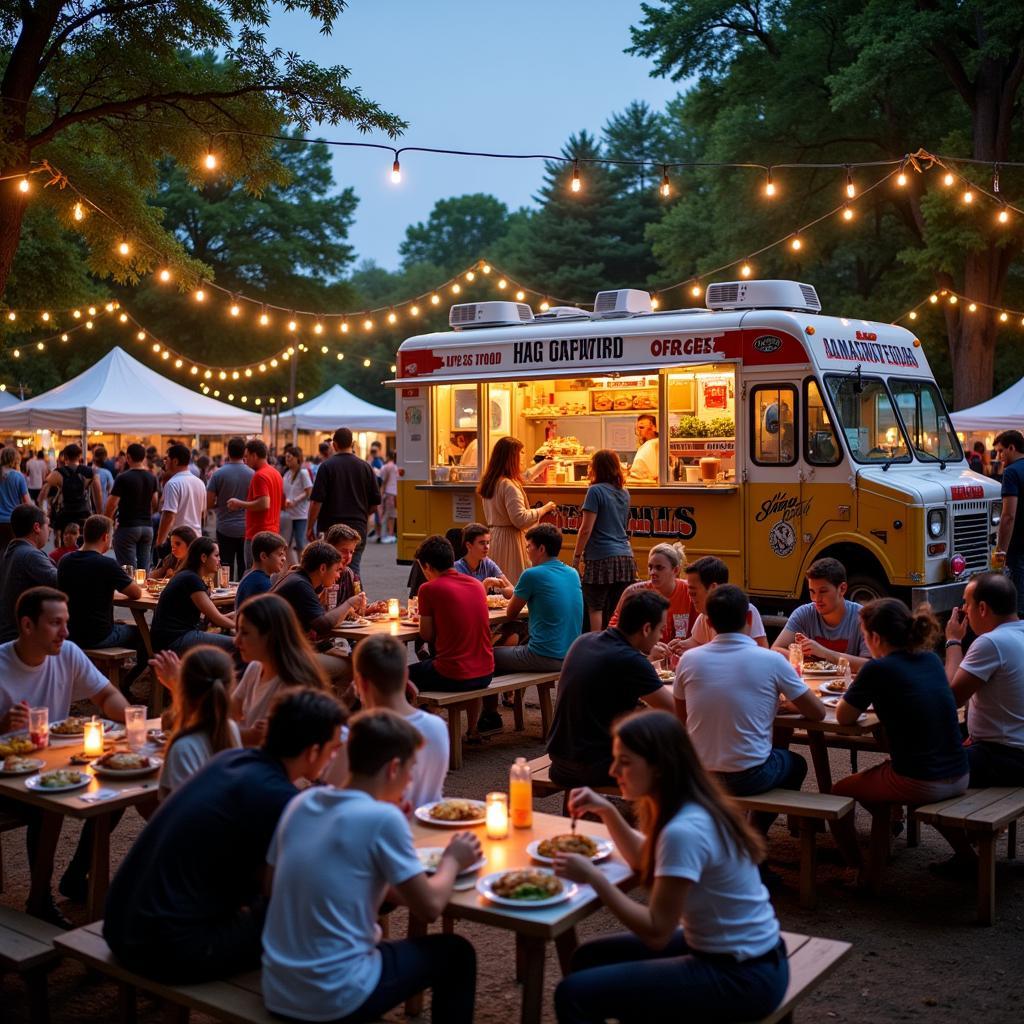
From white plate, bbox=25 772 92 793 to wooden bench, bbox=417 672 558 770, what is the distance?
304cm

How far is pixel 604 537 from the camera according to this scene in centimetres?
1045

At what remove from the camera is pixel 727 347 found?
38.8 feet

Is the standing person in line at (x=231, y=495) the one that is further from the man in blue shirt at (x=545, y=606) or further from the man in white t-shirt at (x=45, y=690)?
the man in white t-shirt at (x=45, y=690)

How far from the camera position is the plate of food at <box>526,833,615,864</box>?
4040mm

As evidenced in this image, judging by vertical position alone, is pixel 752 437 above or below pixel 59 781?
above

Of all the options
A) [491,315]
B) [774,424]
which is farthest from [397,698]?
[491,315]

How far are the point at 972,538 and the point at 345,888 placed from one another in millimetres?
9643

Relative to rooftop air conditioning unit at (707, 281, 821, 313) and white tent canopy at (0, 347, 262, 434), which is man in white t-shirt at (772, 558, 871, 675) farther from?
white tent canopy at (0, 347, 262, 434)

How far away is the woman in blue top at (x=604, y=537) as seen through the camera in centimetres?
1038

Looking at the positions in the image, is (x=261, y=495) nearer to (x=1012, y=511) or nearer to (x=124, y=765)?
(x=1012, y=511)

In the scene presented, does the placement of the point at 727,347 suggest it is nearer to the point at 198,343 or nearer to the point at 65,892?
the point at 65,892

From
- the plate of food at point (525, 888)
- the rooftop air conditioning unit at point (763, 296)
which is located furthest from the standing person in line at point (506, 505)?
the plate of food at point (525, 888)

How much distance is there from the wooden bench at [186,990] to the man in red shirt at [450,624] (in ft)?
12.6

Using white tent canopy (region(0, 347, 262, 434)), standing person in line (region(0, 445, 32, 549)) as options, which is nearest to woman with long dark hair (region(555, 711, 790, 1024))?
standing person in line (region(0, 445, 32, 549))
